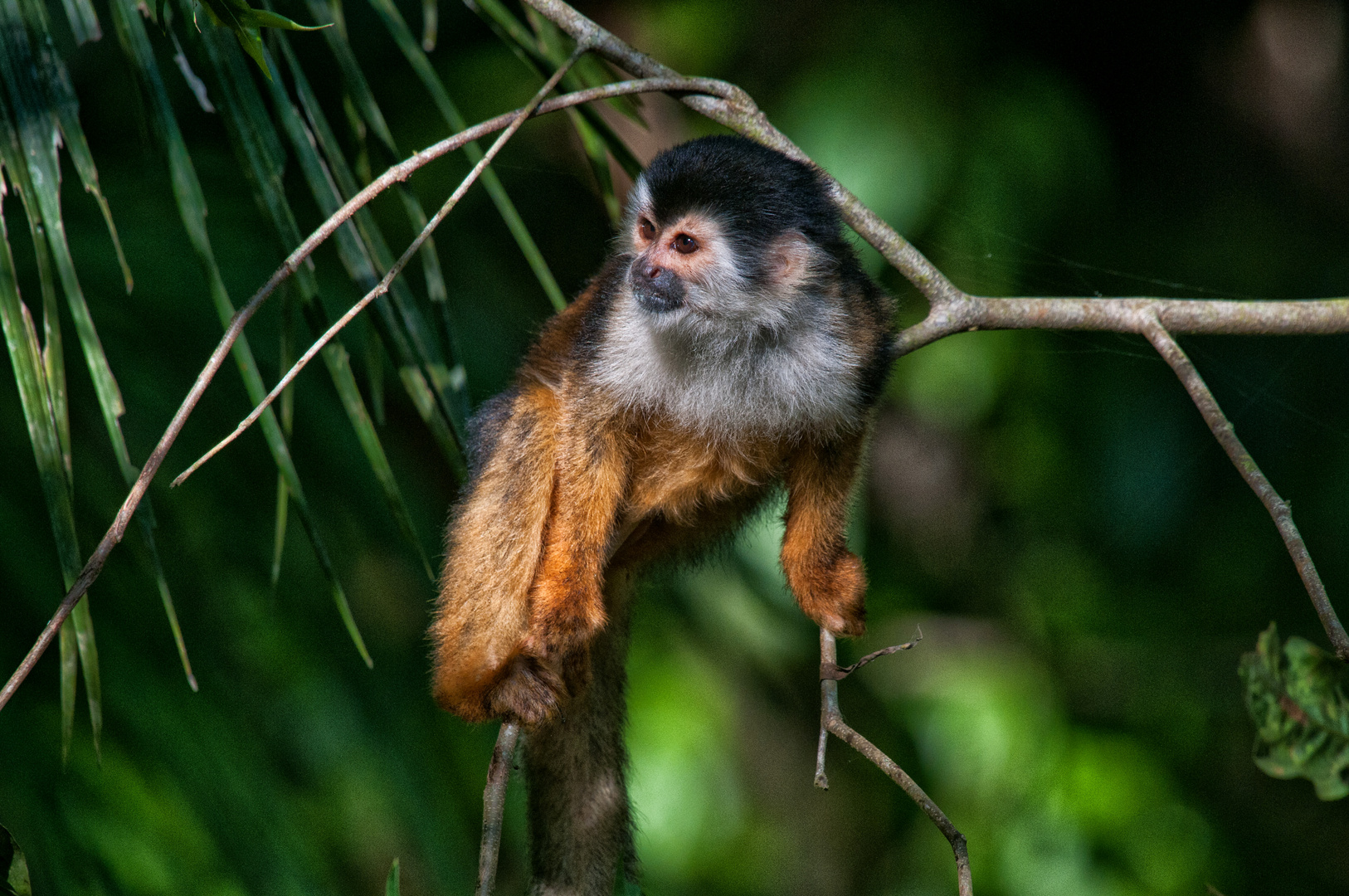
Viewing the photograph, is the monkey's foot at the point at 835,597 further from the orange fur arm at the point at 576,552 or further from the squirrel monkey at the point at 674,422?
the orange fur arm at the point at 576,552

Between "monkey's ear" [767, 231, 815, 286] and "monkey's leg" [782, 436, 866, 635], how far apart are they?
1.11 ft

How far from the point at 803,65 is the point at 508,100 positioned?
3.33 feet

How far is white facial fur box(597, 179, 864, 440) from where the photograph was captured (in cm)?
219

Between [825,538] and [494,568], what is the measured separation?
26.5 inches

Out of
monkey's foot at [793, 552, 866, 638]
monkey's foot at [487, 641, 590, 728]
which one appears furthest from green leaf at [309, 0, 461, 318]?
monkey's foot at [793, 552, 866, 638]

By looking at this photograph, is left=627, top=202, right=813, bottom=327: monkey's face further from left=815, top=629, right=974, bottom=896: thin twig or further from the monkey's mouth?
left=815, top=629, right=974, bottom=896: thin twig

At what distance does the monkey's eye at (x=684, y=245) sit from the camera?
7.43 feet

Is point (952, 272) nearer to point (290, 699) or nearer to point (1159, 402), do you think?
point (1159, 402)

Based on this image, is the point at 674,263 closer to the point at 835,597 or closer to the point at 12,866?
the point at 835,597

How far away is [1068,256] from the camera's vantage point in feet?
12.4

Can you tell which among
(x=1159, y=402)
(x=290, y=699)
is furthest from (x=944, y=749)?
(x=290, y=699)

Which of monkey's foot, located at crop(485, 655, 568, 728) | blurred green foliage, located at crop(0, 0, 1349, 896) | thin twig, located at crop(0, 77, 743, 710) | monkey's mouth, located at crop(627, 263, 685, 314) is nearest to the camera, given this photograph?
thin twig, located at crop(0, 77, 743, 710)

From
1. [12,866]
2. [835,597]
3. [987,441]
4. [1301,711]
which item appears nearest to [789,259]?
[835,597]

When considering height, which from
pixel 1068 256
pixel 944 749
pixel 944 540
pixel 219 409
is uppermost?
pixel 219 409
